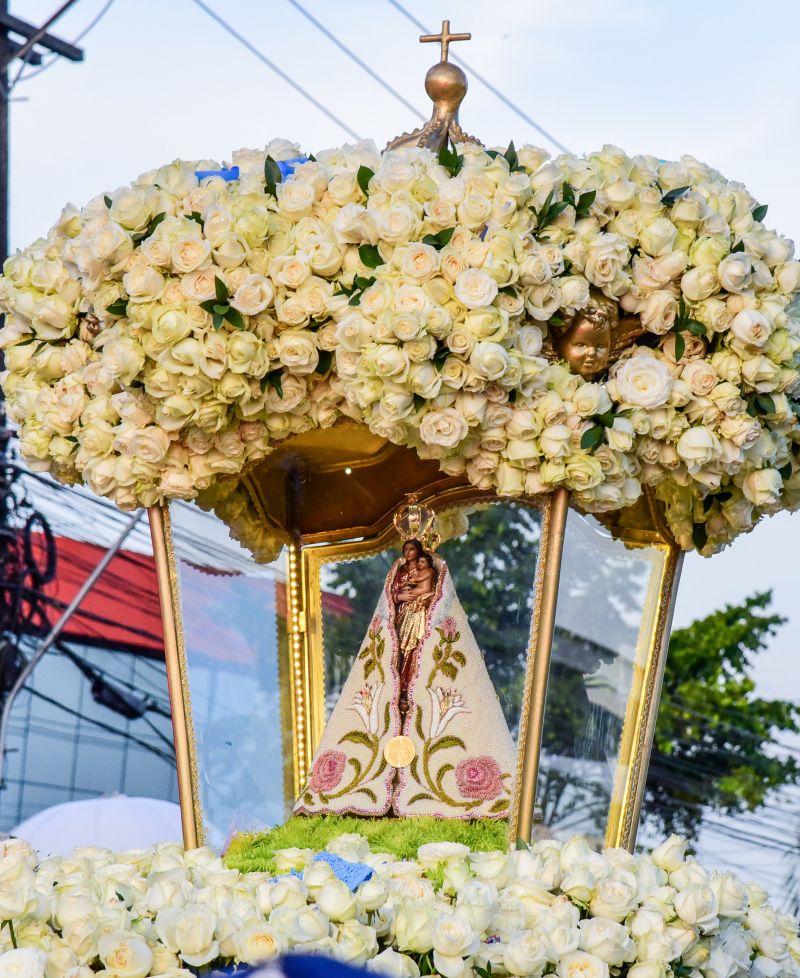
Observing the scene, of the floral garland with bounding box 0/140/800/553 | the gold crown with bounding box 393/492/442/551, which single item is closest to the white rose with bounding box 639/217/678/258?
the floral garland with bounding box 0/140/800/553

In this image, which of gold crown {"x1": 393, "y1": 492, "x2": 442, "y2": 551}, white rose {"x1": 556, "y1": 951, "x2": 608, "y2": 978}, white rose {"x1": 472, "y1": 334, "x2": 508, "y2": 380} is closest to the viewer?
white rose {"x1": 556, "y1": 951, "x2": 608, "y2": 978}

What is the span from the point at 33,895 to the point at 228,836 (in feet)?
3.87

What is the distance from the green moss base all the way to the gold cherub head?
0.93 meters

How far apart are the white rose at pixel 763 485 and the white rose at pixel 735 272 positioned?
0.37m

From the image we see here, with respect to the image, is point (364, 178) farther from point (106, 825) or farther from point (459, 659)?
point (106, 825)

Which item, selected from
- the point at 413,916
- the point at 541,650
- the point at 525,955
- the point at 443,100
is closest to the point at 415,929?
the point at 413,916

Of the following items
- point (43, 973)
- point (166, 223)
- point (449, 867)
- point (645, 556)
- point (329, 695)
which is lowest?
point (43, 973)

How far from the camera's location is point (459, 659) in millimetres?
3586

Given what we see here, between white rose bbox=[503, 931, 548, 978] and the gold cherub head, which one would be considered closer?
white rose bbox=[503, 931, 548, 978]

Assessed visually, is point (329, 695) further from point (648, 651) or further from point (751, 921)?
point (751, 921)

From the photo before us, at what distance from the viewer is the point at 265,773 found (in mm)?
3771

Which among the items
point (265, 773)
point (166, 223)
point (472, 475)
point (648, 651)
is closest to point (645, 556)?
point (648, 651)

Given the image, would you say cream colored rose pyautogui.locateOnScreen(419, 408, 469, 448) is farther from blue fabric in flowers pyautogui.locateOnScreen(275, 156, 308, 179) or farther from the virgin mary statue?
the virgin mary statue

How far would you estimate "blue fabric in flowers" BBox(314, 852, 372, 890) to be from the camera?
2475mm
